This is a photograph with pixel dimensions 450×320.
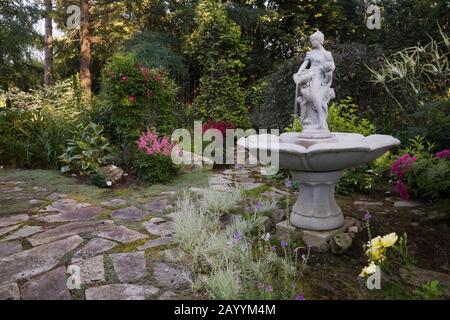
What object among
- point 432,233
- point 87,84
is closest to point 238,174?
point 432,233

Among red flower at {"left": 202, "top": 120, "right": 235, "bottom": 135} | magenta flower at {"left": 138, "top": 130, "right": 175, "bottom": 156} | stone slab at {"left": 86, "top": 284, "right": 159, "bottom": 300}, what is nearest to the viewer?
stone slab at {"left": 86, "top": 284, "right": 159, "bottom": 300}

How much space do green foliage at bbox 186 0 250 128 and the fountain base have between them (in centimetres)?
503

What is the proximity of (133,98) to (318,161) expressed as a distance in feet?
12.9

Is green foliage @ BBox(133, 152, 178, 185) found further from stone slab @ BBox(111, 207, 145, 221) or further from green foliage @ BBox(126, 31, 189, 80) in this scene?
green foliage @ BBox(126, 31, 189, 80)

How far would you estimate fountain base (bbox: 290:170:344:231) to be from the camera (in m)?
2.79

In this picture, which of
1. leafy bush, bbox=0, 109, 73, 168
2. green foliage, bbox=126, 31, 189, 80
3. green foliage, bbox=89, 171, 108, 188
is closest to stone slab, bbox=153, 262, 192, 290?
green foliage, bbox=89, 171, 108, 188

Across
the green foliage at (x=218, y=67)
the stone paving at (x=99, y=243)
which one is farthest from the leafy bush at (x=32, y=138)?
the green foliage at (x=218, y=67)

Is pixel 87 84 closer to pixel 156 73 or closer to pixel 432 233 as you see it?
pixel 156 73

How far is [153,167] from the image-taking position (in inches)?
192

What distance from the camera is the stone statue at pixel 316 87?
2.83m

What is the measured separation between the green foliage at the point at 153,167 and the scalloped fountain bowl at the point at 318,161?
2.16m

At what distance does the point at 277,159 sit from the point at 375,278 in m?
1.03

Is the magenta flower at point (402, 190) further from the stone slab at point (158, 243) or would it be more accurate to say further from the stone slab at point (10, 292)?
the stone slab at point (10, 292)
